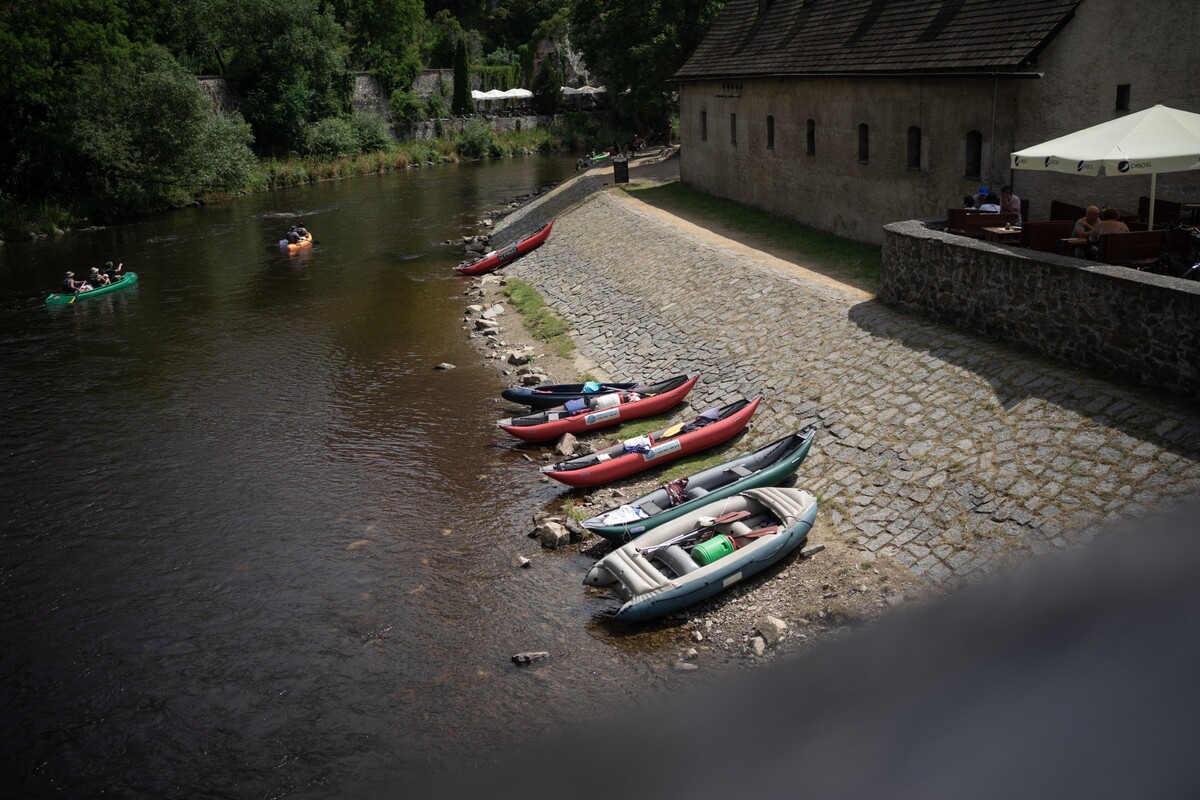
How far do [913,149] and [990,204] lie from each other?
163 inches

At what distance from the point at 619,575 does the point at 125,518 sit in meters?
7.76

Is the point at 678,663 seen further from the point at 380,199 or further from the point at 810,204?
the point at 380,199

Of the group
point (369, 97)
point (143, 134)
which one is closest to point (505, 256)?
point (143, 134)

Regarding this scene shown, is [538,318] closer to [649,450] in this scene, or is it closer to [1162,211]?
[649,450]

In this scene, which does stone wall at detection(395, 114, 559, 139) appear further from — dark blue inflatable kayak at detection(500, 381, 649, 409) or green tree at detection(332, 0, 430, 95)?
dark blue inflatable kayak at detection(500, 381, 649, 409)

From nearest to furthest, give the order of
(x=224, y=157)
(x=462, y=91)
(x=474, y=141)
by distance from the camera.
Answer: (x=224, y=157) < (x=474, y=141) < (x=462, y=91)

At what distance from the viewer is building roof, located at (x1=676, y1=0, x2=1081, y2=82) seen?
698 inches

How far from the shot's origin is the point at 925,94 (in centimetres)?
2002

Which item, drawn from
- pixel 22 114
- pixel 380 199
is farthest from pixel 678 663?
pixel 22 114

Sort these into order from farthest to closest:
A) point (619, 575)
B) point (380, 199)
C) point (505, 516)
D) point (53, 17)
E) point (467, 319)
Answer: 1. point (380, 199)
2. point (53, 17)
3. point (467, 319)
4. point (505, 516)
5. point (619, 575)

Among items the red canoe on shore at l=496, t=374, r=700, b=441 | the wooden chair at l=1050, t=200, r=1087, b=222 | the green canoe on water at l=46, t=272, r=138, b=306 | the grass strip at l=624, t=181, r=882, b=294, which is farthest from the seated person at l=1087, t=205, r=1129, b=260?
the green canoe on water at l=46, t=272, r=138, b=306

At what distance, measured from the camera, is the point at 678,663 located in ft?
35.9

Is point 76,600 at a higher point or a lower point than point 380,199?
lower

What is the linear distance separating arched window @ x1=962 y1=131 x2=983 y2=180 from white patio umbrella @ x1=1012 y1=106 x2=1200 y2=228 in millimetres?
5139
